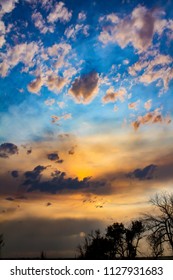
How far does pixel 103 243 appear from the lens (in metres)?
54.0
